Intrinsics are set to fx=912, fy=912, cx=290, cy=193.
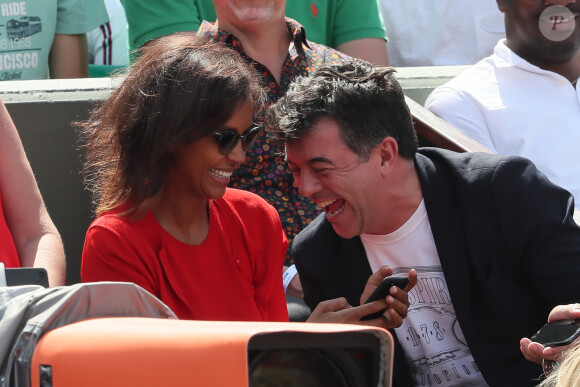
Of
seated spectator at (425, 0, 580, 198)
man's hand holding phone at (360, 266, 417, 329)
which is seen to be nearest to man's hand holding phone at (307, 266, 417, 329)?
man's hand holding phone at (360, 266, 417, 329)

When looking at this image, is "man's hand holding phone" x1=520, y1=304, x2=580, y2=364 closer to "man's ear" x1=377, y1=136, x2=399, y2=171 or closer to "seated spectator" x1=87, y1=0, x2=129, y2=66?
"man's ear" x1=377, y1=136, x2=399, y2=171

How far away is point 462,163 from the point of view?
2432 millimetres

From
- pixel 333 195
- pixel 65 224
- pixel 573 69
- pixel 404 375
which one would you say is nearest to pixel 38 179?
pixel 65 224

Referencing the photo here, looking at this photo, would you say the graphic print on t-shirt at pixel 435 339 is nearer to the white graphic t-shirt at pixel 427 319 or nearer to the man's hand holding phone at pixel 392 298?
the white graphic t-shirt at pixel 427 319

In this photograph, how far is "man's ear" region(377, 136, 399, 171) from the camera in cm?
244

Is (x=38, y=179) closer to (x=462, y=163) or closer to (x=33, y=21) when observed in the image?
(x=33, y=21)

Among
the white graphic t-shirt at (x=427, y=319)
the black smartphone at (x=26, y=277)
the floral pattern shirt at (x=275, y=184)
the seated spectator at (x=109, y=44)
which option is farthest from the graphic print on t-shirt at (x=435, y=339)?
the seated spectator at (x=109, y=44)

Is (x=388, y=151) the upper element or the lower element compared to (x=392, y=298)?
upper

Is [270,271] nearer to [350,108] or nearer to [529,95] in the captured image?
[350,108]

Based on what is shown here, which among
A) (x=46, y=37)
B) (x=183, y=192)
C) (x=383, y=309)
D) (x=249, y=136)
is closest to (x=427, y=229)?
(x=383, y=309)

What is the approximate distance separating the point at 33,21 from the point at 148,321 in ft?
8.89

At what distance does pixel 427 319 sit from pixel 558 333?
51cm

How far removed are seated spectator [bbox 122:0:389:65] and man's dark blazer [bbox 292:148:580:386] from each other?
4.62 ft

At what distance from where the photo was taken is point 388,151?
2.45 meters
